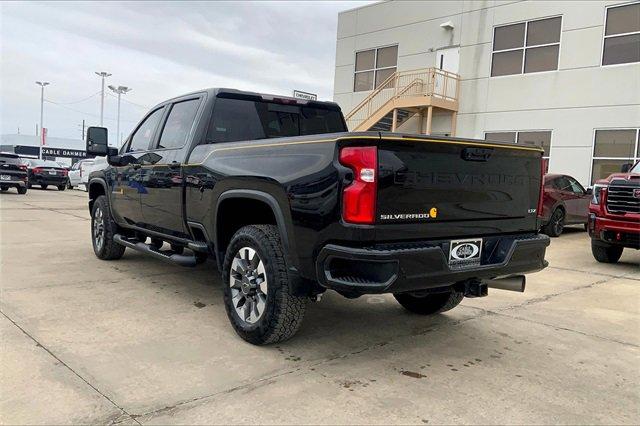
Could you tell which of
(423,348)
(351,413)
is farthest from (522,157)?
(351,413)

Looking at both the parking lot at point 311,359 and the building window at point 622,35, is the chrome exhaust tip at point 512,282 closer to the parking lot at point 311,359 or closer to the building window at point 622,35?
the parking lot at point 311,359

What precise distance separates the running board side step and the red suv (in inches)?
244

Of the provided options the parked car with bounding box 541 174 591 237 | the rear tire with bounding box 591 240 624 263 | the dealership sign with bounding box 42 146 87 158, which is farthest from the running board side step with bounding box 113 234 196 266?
the dealership sign with bounding box 42 146 87 158

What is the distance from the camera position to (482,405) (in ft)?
10.1

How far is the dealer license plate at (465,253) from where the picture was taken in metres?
3.53

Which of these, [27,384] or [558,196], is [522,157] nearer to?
[27,384]

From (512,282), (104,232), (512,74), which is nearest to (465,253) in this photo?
(512,282)

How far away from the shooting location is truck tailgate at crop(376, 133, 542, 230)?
322 cm

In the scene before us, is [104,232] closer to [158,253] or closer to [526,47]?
[158,253]

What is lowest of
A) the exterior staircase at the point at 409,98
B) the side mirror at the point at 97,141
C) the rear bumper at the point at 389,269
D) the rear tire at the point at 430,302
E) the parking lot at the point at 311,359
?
the parking lot at the point at 311,359

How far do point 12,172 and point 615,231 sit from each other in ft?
64.9

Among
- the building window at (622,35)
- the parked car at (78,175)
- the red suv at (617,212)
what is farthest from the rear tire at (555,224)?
the parked car at (78,175)

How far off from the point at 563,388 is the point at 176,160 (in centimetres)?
375

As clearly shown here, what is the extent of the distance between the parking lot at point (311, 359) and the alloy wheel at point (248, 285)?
0.26 m
